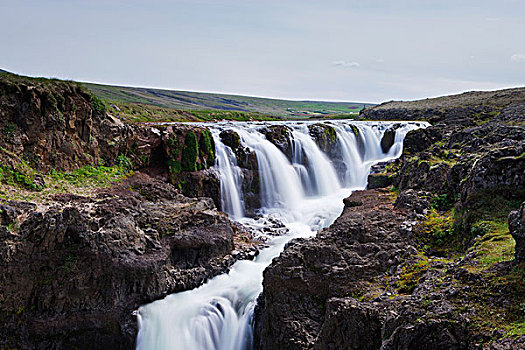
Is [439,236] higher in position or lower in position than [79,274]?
higher

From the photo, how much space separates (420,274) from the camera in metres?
8.81

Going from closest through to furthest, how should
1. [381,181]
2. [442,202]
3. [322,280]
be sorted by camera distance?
[322,280], [442,202], [381,181]

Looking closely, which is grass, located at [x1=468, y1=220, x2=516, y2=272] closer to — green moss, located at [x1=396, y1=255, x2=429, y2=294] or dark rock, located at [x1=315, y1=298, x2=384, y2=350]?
green moss, located at [x1=396, y1=255, x2=429, y2=294]

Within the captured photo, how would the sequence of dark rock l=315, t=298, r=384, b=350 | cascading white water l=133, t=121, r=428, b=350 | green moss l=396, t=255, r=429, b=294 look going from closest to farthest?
dark rock l=315, t=298, r=384, b=350
green moss l=396, t=255, r=429, b=294
cascading white water l=133, t=121, r=428, b=350

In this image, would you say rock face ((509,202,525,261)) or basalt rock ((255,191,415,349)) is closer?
rock face ((509,202,525,261))

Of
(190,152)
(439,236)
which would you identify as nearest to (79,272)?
(439,236)

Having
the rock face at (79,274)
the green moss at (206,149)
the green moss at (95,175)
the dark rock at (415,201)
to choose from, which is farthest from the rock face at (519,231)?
the green moss at (206,149)

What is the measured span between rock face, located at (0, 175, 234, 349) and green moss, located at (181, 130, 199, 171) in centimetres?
865

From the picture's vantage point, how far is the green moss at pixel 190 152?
2292 cm

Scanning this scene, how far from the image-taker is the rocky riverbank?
6.16 metres

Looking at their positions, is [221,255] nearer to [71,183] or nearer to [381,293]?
[71,183]

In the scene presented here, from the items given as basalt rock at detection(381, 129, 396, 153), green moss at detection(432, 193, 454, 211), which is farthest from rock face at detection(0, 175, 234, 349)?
basalt rock at detection(381, 129, 396, 153)

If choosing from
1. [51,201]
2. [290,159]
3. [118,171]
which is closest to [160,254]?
[51,201]

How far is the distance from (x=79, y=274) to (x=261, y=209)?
14.5m
